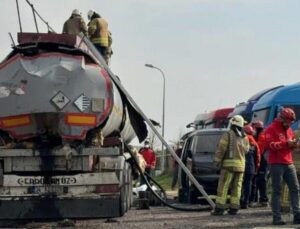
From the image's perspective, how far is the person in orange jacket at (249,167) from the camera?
1567cm

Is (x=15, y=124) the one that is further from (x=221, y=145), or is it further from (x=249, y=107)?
(x=249, y=107)

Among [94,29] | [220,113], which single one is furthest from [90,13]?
[220,113]

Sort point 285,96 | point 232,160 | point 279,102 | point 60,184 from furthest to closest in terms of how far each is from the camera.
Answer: point 285,96
point 279,102
point 232,160
point 60,184

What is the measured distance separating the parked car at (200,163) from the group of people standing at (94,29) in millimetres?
4645

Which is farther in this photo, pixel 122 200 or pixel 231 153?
pixel 231 153

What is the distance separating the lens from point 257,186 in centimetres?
1709

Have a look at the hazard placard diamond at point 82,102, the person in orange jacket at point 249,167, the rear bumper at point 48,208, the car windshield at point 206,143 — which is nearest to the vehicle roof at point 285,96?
the car windshield at point 206,143

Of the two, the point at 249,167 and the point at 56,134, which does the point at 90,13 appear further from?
the point at 249,167

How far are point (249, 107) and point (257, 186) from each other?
8.38m

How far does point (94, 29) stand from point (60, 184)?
418 centimetres

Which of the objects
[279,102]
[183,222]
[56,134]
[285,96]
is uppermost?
[285,96]

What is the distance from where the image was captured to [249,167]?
15.8 meters

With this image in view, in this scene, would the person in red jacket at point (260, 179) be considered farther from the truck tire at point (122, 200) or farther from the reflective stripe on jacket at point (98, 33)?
the truck tire at point (122, 200)

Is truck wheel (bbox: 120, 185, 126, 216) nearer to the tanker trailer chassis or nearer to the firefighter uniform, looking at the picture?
the tanker trailer chassis
